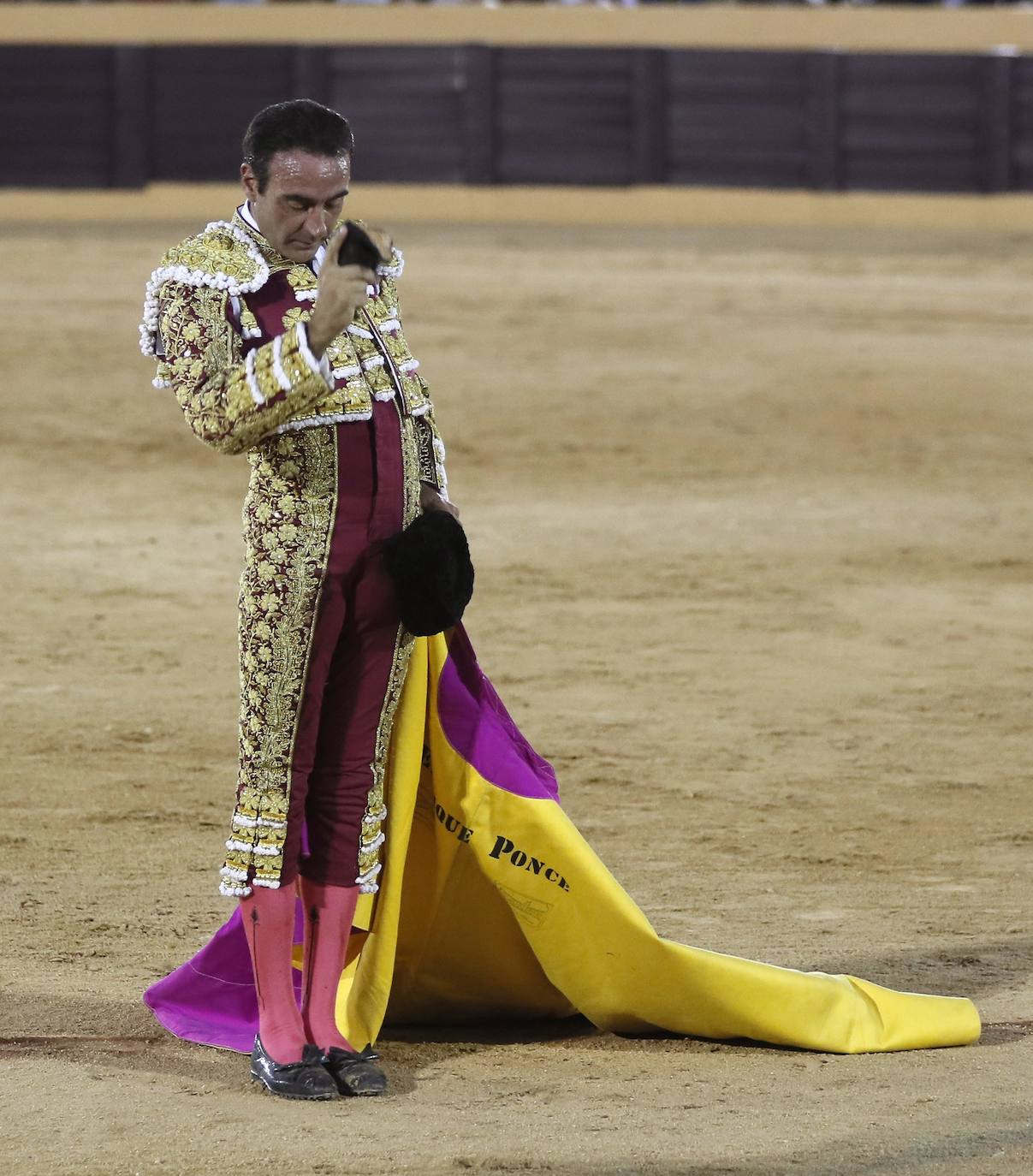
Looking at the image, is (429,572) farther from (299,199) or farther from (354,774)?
(299,199)

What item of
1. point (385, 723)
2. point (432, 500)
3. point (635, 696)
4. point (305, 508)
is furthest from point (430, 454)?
point (635, 696)

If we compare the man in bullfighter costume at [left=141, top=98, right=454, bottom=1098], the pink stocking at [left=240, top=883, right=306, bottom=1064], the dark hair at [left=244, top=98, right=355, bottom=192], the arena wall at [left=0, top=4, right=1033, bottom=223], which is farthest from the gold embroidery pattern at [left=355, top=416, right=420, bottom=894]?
the arena wall at [left=0, top=4, right=1033, bottom=223]

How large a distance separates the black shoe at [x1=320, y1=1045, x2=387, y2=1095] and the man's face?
1092mm

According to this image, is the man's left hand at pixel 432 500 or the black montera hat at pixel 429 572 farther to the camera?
the man's left hand at pixel 432 500

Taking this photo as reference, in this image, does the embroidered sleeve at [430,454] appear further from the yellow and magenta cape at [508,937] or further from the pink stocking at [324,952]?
the pink stocking at [324,952]

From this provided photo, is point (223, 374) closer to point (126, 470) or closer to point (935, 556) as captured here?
point (935, 556)

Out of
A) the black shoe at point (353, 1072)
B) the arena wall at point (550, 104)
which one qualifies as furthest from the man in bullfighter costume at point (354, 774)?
the arena wall at point (550, 104)

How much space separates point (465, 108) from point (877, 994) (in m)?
14.5

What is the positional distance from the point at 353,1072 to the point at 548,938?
39 cm

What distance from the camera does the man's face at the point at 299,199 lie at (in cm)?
267

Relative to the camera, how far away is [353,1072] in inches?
114

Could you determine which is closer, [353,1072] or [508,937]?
[353,1072]

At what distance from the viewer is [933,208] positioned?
54.7 feet

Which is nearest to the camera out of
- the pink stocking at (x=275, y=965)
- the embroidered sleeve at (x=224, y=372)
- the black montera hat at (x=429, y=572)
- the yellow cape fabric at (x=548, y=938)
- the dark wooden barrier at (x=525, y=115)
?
the embroidered sleeve at (x=224, y=372)
